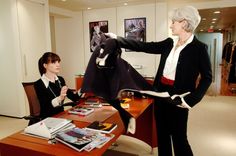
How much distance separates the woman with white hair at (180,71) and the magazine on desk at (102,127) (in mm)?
419

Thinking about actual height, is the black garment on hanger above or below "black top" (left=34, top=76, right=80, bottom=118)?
→ above

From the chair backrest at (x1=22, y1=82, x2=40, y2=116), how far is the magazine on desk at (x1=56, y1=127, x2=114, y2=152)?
88 cm

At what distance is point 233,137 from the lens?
3.07 m

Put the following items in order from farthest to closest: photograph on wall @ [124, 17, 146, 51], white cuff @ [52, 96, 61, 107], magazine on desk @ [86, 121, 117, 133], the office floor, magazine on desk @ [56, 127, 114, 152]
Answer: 1. photograph on wall @ [124, 17, 146, 51]
2. the office floor
3. white cuff @ [52, 96, 61, 107]
4. magazine on desk @ [86, 121, 117, 133]
5. magazine on desk @ [56, 127, 114, 152]

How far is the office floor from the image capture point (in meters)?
2.65

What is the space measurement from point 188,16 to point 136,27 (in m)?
4.18

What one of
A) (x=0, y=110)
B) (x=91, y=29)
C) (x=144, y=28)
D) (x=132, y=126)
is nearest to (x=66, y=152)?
(x=132, y=126)

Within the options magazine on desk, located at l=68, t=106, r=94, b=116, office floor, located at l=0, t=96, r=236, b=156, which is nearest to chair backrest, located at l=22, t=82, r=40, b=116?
magazine on desk, located at l=68, t=106, r=94, b=116

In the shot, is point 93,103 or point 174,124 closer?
point 174,124

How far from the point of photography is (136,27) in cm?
551

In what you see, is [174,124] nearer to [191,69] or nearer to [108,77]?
[191,69]

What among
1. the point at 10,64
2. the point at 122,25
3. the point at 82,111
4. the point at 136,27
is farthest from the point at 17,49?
the point at 136,27

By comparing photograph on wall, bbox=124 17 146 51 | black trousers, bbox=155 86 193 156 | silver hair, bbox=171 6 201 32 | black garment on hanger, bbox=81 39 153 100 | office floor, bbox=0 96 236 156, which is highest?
photograph on wall, bbox=124 17 146 51

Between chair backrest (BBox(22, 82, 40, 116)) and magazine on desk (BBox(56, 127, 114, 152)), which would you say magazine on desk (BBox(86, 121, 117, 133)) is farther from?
chair backrest (BBox(22, 82, 40, 116))
